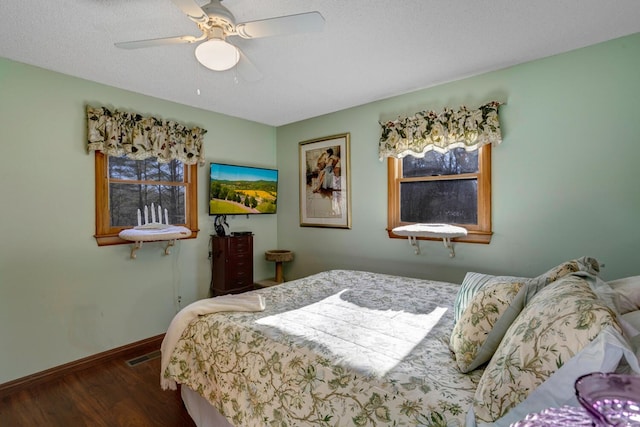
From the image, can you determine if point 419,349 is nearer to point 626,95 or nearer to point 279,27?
point 279,27

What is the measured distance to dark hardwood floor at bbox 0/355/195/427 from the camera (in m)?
2.01

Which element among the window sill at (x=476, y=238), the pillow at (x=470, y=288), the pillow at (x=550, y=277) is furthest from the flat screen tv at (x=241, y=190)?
the pillow at (x=550, y=277)

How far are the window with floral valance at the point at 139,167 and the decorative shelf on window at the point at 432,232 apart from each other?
232cm

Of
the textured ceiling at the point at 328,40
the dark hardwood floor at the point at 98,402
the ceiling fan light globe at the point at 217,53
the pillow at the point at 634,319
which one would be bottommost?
the dark hardwood floor at the point at 98,402

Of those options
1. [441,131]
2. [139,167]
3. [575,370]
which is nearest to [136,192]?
[139,167]

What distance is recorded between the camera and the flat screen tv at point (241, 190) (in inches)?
142

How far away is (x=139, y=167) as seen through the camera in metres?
3.12

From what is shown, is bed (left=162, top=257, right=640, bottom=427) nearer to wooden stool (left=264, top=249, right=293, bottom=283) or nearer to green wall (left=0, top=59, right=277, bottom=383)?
green wall (left=0, top=59, right=277, bottom=383)

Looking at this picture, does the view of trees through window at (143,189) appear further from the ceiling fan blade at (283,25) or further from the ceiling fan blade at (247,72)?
the ceiling fan blade at (283,25)

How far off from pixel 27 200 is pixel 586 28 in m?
4.24

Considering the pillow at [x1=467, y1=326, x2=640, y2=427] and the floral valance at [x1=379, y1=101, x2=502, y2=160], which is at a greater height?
the floral valance at [x1=379, y1=101, x2=502, y2=160]

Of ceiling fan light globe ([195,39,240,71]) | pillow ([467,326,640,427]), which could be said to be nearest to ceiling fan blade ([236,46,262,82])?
ceiling fan light globe ([195,39,240,71])

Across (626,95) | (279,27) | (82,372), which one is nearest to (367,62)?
(279,27)

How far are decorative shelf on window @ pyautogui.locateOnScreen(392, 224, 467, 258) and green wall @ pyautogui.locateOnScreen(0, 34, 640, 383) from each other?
0.37ft
